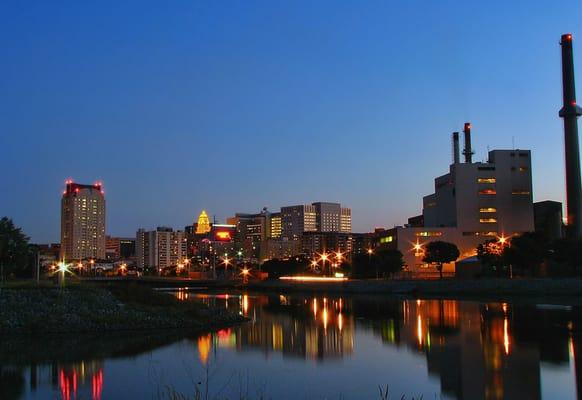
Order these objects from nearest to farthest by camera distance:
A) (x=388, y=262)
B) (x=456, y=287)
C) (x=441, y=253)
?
(x=456, y=287) < (x=441, y=253) < (x=388, y=262)

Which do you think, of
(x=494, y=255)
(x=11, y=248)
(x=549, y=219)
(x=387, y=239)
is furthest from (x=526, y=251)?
(x=11, y=248)

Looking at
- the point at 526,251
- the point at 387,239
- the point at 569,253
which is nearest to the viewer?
the point at 569,253

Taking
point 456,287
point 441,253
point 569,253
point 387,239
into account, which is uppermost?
point 387,239

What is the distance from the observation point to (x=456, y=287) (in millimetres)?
101062

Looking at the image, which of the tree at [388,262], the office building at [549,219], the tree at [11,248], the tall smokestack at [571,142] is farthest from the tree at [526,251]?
the tree at [11,248]

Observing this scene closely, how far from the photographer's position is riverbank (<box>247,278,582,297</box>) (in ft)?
291

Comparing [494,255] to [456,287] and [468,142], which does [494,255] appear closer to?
[456,287]

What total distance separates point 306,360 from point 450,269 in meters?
121

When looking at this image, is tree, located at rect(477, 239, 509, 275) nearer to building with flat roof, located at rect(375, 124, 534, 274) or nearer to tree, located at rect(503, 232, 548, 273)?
tree, located at rect(503, 232, 548, 273)

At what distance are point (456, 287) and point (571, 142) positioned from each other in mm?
51288

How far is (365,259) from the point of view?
134000 mm

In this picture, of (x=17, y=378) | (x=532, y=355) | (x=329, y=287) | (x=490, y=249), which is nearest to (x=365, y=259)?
(x=329, y=287)

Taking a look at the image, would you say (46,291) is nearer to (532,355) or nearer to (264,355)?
(264,355)

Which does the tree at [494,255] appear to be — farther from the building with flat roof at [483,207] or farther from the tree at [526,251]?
the building with flat roof at [483,207]
